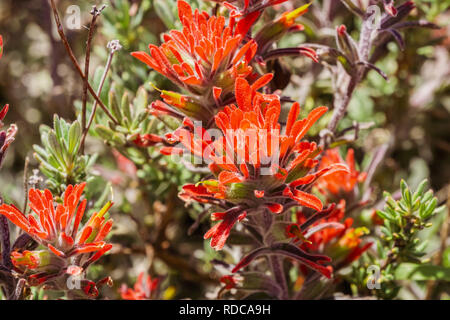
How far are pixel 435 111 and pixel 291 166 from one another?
3.88ft

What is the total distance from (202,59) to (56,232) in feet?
1.44

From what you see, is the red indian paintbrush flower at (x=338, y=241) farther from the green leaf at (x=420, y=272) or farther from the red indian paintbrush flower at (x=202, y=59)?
the red indian paintbrush flower at (x=202, y=59)

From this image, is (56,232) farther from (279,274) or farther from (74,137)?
(279,274)

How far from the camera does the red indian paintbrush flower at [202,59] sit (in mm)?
933

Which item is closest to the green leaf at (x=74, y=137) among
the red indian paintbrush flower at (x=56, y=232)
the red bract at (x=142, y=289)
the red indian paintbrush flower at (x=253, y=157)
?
the red indian paintbrush flower at (x=56, y=232)

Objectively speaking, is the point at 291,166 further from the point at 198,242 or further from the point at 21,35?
the point at 21,35

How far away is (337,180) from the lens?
128cm

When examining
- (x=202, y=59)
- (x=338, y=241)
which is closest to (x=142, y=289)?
(x=338, y=241)

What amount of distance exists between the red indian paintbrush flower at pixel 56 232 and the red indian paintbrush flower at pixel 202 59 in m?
0.26

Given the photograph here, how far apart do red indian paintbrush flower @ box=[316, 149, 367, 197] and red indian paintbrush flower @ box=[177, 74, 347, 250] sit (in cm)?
32

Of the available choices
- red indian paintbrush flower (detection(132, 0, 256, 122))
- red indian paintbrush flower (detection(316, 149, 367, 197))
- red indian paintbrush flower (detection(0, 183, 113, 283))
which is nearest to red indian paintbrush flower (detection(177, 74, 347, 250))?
red indian paintbrush flower (detection(132, 0, 256, 122))

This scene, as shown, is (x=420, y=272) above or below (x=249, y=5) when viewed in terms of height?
below
